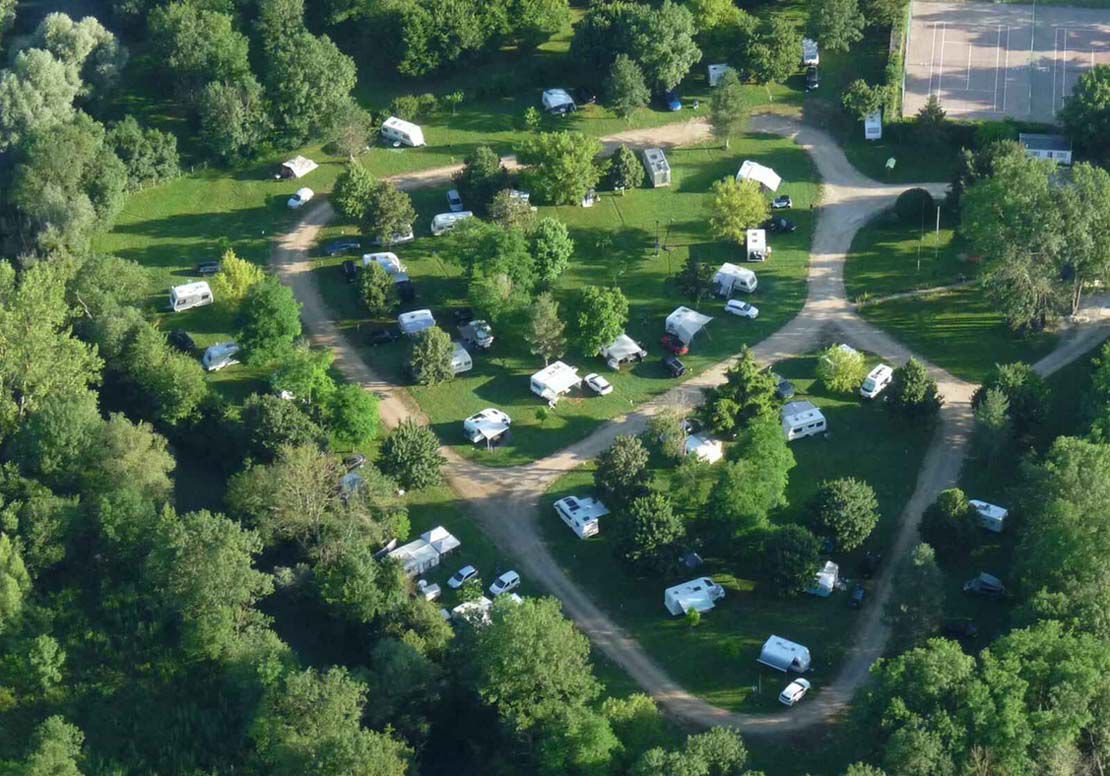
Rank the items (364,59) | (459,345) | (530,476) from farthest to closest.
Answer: (364,59), (459,345), (530,476)

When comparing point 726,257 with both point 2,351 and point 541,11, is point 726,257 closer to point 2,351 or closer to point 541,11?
point 541,11

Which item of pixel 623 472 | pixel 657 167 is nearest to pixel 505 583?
pixel 623 472

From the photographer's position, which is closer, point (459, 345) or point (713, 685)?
point (713, 685)

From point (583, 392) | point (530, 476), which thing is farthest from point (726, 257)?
point (530, 476)

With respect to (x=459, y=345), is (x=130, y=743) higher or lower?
lower

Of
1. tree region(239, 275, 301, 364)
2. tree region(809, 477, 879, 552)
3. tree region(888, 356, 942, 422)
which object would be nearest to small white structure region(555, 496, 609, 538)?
tree region(809, 477, 879, 552)

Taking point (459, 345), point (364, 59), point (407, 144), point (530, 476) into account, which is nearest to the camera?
point (530, 476)

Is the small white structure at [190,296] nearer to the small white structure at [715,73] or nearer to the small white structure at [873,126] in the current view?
the small white structure at [715,73]
